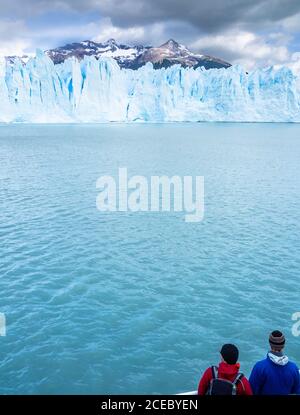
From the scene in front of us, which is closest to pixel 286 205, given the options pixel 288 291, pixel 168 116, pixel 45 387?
pixel 288 291

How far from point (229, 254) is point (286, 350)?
520cm

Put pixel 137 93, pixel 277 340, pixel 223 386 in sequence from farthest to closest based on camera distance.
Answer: pixel 137 93 → pixel 277 340 → pixel 223 386

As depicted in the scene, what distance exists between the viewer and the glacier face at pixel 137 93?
83562 mm

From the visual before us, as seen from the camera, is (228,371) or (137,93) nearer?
(228,371)

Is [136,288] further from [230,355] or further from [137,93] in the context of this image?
[137,93]

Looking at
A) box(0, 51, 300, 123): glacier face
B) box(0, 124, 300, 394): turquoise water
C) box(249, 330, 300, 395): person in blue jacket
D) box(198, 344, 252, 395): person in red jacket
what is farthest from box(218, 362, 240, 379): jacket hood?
box(0, 51, 300, 123): glacier face

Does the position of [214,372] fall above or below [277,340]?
below

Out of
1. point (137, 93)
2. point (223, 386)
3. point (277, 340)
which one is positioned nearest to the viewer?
point (223, 386)

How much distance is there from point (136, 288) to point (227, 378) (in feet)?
22.3

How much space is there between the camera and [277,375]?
4.47 metres

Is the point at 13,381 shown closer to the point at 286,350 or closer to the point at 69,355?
the point at 69,355

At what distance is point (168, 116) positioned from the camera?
321ft

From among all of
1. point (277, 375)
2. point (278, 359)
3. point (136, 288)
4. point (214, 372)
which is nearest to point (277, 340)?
point (278, 359)

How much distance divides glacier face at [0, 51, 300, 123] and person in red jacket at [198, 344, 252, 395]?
8544 cm
